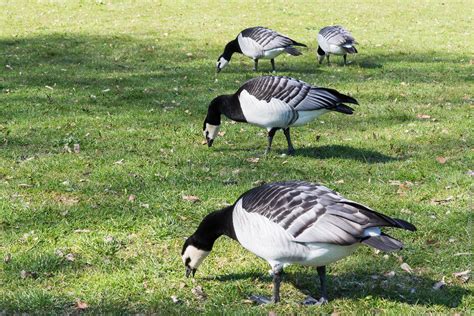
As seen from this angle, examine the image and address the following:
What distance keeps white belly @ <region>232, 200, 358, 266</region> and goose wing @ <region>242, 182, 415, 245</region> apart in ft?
0.20

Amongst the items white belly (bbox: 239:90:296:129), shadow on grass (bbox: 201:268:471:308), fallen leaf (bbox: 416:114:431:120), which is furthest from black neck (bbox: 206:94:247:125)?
fallen leaf (bbox: 416:114:431:120)

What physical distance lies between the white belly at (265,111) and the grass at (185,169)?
0.67 meters

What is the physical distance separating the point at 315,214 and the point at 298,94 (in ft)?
14.3

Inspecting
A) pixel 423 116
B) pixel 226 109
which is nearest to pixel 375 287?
pixel 226 109

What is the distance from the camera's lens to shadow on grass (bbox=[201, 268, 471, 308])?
5.83 metres

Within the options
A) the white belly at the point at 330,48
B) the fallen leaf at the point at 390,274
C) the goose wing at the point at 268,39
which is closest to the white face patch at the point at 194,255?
the fallen leaf at the point at 390,274

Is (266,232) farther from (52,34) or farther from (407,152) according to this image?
(52,34)

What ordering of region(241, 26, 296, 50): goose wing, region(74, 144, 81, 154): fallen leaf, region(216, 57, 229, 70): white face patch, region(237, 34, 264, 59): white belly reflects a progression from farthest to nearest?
region(216, 57, 229, 70): white face patch, region(237, 34, 264, 59): white belly, region(241, 26, 296, 50): goose wing, region(74, 144, 81, 154): fallen leaf

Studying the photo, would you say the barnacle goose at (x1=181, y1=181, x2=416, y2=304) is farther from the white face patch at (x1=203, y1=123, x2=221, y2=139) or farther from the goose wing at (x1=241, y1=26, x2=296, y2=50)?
the goose wing at (x1=241, y1=26, x2=296, y2=50)

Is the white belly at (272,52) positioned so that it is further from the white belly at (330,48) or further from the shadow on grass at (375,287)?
the shadow on grass at (375,287)

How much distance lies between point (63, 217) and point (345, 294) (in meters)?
3.57

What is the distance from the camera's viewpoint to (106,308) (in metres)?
5.74

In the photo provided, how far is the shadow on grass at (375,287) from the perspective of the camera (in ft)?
19.1

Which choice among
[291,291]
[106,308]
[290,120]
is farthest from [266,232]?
[290,120]
